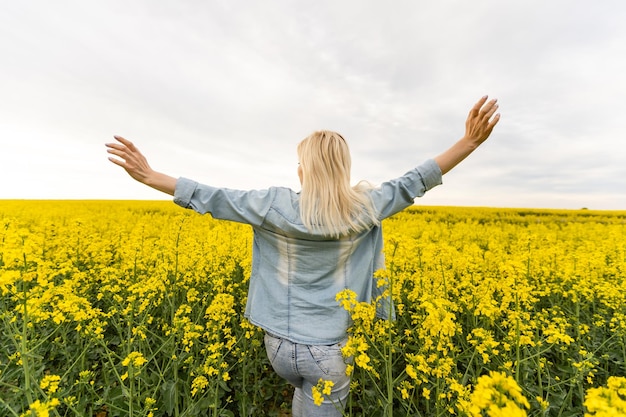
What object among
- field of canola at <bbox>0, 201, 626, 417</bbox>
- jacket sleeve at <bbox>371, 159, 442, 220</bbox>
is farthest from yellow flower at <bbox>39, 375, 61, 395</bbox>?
jacket sleeve at <bbox>371, 159, 442, 220</bbox>

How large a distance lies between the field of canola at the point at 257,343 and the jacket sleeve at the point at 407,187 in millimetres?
198

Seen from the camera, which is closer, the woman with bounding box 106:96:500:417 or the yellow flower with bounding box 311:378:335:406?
the yellow flower with bounding box 311:378:335:406

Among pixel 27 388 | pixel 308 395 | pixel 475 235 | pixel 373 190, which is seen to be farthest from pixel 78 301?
pixel 475 235

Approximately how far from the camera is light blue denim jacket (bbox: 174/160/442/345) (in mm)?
1872

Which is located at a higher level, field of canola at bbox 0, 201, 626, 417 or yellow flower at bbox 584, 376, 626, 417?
yellow flower at bbox 584, 376, 626, 417

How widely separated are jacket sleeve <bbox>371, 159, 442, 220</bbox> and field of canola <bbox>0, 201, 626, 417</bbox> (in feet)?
0.65

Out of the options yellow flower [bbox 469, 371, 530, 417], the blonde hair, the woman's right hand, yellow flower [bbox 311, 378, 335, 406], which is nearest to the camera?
yellow flower [bbox 469, 371, 530, 417]

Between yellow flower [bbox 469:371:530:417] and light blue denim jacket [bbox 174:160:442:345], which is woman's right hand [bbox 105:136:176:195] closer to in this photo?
light blue denim jacket [bbox 174:160:442:345]

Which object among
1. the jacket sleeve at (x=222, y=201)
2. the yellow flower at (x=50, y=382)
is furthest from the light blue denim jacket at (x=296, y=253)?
the yellow flower at (x=50, y=382)

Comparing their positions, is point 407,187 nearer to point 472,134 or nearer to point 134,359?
point 472,134

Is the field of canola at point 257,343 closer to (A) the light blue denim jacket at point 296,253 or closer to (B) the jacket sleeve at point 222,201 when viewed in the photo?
(A) the light blue denim jacket at point 296,253

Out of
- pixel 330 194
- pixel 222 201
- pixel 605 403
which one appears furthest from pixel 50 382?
pixel 605 403

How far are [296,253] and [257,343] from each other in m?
1.16

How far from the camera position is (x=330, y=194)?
6.07 feet
